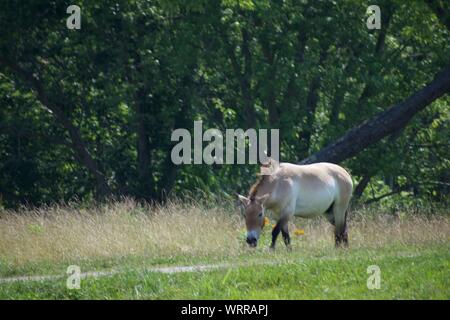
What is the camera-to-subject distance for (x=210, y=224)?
17688mm

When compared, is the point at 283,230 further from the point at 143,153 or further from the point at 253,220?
the point at 143,153

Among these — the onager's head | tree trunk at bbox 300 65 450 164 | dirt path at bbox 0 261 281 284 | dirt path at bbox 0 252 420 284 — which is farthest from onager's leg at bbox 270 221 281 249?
tree trunk at bbox 300 65 450 164

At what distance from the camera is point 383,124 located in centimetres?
2442

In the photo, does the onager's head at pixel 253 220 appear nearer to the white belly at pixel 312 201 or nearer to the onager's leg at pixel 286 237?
the onager's leg at pixel 286 237

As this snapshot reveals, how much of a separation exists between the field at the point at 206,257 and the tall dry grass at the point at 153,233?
0.07 ft

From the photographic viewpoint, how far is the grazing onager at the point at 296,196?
1587 centimetres

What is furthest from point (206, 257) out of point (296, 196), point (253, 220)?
point (296, 196)

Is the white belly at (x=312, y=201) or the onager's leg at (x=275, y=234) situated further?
the white belly at (x=312, y=201)

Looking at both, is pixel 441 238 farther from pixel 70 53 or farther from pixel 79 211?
pixel 70 53

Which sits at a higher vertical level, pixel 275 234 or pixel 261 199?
pixel 261 199

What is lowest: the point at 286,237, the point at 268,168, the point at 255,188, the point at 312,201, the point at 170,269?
the point at 170,269

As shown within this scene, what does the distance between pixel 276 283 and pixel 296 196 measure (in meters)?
4.09

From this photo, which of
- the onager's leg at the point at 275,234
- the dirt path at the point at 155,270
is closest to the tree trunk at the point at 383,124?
the onager's leg at the point at 275,234

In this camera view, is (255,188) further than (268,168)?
No
